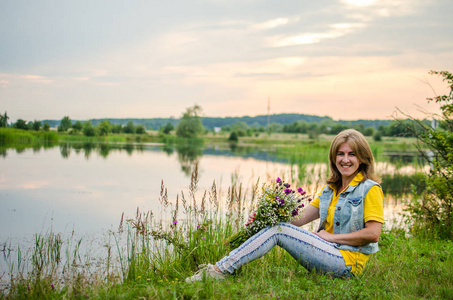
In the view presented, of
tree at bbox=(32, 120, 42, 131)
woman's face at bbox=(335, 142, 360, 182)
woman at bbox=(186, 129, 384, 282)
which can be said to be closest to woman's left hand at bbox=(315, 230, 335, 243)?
woman at bbox=(186, 129, 384, 282)

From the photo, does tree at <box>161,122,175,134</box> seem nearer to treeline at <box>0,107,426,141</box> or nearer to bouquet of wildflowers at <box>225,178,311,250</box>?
treeline at <box>0,107,426,141</box>

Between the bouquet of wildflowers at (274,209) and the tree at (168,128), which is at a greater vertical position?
the tree at (168,128)

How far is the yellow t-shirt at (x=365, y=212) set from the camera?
2.92m

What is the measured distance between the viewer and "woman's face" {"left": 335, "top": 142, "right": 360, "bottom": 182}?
316cm

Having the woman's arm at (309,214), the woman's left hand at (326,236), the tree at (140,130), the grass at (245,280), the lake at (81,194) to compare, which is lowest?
the lake at (81,194)

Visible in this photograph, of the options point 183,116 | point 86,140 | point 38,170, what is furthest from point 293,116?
point 38,170

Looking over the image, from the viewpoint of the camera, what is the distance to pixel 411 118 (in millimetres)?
5836

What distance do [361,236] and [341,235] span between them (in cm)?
17

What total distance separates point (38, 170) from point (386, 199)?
13666 mm

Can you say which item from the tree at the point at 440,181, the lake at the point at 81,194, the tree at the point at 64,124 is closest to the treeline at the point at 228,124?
the tree at the point at 64,124

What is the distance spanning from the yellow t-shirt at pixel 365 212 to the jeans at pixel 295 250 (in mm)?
69

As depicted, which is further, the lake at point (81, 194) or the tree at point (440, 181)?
the lake at point (81, 194)

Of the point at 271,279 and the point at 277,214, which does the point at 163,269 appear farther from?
the point at 277,214

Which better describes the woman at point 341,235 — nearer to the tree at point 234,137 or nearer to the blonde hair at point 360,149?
the blonde hair at point 360,149
